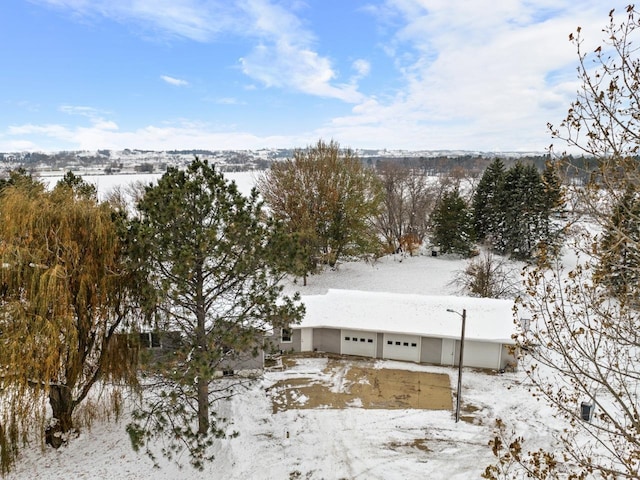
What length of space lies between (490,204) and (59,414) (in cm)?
3621

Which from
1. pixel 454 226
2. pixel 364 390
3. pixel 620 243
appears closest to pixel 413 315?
pixel 364 390

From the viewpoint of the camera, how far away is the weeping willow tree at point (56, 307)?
10344 mm

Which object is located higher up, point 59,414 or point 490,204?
point 490,204

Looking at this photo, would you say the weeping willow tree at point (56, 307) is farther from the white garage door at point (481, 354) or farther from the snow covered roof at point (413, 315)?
the white garage door at point (481, 354)

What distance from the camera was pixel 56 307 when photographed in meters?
10.7

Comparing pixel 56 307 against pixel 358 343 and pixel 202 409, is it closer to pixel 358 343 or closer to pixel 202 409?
pixel 202 409

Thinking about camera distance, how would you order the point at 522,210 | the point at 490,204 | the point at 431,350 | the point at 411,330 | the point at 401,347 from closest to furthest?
the point at 411,330 < the point at 431,350 < the point at 401,347 < the point at 522,210 < the point at 490,204

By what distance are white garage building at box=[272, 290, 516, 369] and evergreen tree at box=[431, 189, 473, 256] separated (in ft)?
54.0

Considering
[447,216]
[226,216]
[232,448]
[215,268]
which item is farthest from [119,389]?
[447,216]

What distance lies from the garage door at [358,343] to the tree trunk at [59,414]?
1141 cm

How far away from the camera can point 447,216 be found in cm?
3659

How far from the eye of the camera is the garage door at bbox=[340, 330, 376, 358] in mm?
19438

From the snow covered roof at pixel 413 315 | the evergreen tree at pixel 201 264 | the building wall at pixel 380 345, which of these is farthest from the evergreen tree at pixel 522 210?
the evergreen tree at pixel 201 264

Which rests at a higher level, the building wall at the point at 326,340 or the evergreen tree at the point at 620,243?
the evergreen tree at the point at 620,243
